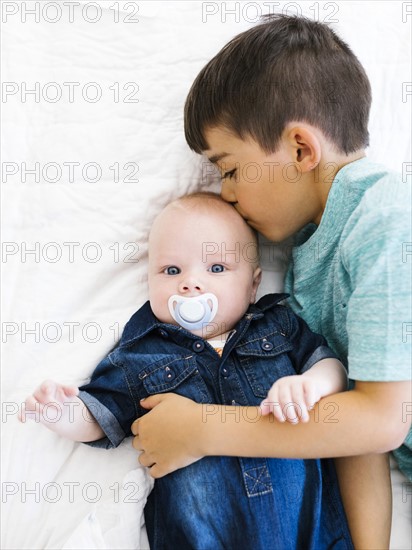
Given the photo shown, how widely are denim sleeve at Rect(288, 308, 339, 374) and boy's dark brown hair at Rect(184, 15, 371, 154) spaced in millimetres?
306

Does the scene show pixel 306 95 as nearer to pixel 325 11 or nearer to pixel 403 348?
pixel 325 11

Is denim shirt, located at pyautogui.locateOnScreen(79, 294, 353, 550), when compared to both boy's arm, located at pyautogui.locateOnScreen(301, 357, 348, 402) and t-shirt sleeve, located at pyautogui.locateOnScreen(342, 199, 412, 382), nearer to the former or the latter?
boy's arm, located at pyautogui.locateOnScreen(301, 357, 348, 402)

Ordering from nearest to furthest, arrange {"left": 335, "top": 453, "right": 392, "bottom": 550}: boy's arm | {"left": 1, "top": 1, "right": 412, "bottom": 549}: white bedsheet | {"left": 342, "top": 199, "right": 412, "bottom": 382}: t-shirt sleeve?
1. {"left": 342, "top": 199, "right": 412, "bottom": 382}: t-shirt sleeve
2. {"left": 335, "top": 453, "right": 392, "bottom": 550}: boy's arm
3. {"left": 1, "top": 1, "right": 412, "bottom": 549}: white bedsheet

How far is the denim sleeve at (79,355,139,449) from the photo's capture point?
44.9 inches

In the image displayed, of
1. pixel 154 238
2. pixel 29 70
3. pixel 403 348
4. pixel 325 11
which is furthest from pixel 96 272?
pixel 325 11

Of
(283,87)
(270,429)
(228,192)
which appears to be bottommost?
(270,429)

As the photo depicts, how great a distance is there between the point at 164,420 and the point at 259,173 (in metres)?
0.43

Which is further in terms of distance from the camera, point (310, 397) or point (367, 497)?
point (367, 497)

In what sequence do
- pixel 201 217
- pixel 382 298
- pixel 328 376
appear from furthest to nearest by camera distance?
pixel 201 217 → pixel 328 376 → pixel 382 298

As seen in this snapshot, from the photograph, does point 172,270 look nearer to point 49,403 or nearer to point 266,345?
point 266,345

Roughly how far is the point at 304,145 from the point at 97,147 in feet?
1.28

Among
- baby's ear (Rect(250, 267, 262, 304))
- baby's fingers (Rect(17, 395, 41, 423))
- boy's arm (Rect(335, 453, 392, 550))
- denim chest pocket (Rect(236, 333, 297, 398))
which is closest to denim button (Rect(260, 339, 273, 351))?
denim chest pocket (Rect(236, 333, 297, 398))

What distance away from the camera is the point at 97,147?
1.30 metres

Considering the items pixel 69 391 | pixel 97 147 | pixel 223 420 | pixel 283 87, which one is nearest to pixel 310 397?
pixel 223 420
